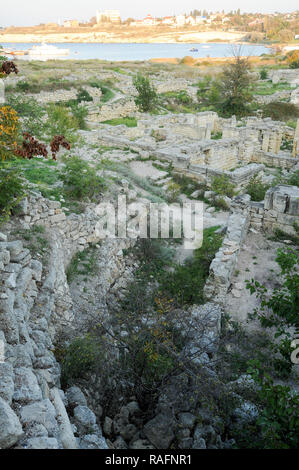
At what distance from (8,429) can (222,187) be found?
10073 millimetres

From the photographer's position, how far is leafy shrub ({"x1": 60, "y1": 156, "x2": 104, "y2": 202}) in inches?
351

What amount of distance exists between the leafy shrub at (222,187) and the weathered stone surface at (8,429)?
966 centimetres

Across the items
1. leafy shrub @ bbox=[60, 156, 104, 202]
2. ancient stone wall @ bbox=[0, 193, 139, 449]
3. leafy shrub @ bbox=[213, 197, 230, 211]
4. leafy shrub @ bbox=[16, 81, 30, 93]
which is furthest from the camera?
leafy shrub @ bbox=[16, 81, 30, 93]

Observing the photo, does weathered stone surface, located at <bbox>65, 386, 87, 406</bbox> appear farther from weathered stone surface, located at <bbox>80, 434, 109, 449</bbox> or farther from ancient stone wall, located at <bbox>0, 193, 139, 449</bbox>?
weathered stone surface, located at <bbox>80, 434, 109, 449</bbox>

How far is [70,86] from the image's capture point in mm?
29391

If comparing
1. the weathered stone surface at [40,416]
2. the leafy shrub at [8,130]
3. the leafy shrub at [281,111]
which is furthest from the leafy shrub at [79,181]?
the leafy shrub at [281,111]

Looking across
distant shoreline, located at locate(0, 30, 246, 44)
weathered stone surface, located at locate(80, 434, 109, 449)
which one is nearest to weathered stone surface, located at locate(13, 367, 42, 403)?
weathered stone surface, located at locate(80, 434, 109, 449)

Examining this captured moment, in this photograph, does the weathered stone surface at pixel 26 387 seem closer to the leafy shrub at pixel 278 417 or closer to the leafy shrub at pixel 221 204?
the leafy shrub at pixel 278 417

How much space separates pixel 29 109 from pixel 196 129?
27.0 ft

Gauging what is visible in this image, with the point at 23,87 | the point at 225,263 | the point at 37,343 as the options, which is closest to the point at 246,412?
the point at 37,343

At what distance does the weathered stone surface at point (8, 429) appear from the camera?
2816 mm

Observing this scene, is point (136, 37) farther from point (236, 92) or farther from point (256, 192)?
point (256, 192)

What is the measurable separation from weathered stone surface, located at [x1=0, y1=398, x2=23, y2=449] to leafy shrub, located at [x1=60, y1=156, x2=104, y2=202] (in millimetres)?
A: 6484
